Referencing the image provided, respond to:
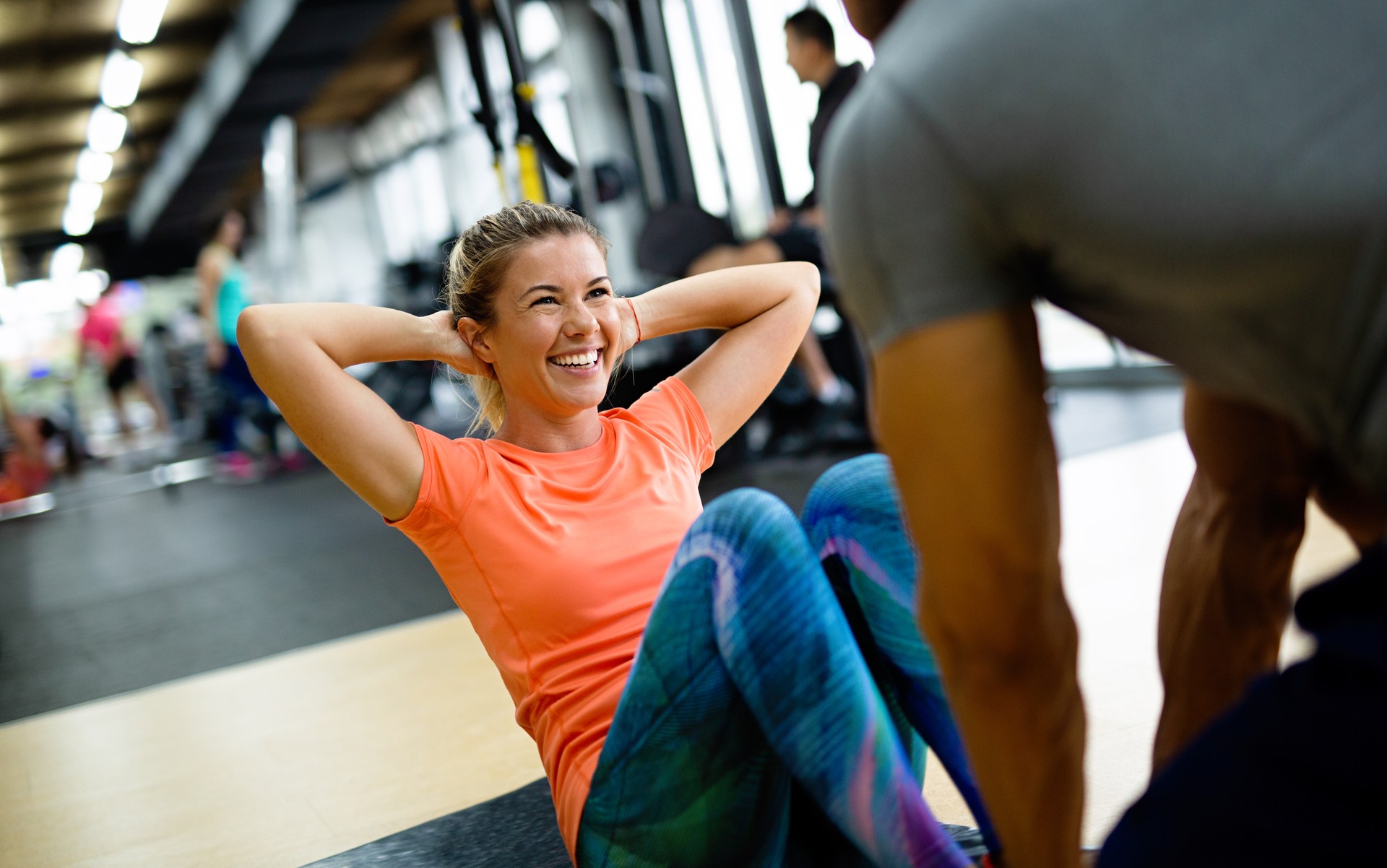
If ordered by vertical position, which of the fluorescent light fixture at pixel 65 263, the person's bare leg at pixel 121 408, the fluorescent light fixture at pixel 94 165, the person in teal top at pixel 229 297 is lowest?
the person's bare leg at pixel 121 408

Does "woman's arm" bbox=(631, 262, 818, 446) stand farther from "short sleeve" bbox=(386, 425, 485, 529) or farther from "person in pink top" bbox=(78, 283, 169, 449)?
"person in pink top" bbox=(78, 283, 169, 449)

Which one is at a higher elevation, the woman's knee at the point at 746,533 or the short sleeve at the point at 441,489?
the short sleeve at the point at 441,489

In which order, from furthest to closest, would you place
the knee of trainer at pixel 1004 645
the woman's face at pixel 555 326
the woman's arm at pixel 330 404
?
the woman's face at pixel 555 326, the woman's arm at pixel 330 404, the knee of trainer at pixel 1004 645

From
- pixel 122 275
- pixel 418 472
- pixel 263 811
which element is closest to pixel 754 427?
pixel 263 811

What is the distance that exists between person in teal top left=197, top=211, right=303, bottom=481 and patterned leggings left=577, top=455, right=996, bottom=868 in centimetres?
484

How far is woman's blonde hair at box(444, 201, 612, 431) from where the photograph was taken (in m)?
1.35

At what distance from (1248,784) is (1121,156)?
330 mm

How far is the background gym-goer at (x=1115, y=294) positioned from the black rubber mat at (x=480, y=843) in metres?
0.87

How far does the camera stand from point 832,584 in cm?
114

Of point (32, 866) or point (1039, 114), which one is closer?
point (1039, 114)

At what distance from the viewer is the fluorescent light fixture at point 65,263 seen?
16597 mm

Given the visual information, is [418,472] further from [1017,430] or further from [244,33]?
[244,33]

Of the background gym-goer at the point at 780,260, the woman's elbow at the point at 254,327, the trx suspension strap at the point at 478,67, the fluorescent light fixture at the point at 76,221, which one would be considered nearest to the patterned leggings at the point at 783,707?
the woman's elbow at the point at 254,327

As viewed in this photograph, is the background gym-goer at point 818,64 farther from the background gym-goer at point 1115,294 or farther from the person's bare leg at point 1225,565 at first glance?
the background gym-goer at point 1115,294
